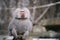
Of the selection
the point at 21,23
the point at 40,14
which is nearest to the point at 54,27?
the point at 40,14

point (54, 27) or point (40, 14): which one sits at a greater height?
point (40, 14)

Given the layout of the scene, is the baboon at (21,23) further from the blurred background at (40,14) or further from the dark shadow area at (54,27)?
the dark shadow area at (54,27)

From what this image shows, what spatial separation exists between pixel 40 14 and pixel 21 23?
43cm

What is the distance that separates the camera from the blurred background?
508 centimetres

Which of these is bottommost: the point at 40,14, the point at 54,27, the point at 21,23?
the point at 54,27

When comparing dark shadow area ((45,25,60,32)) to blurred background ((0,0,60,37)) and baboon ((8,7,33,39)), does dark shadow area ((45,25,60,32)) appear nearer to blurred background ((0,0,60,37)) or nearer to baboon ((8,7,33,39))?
blurred background ((0,0,60,37))

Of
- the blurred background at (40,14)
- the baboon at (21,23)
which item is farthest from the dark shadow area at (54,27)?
the baboon at (21,23)

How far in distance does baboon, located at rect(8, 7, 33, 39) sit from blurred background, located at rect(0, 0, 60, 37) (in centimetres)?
8

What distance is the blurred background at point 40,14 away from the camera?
5.08 meters

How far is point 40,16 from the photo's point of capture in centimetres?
511

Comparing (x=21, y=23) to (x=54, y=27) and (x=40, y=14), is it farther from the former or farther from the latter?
(x=54, y=27)

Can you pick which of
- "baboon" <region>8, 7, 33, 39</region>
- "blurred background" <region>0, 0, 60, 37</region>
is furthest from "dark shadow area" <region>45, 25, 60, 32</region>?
"baboon" <region>8, 7, 33, 39</region>

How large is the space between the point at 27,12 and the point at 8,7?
1.35ft

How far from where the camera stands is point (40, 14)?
16.8 feet
